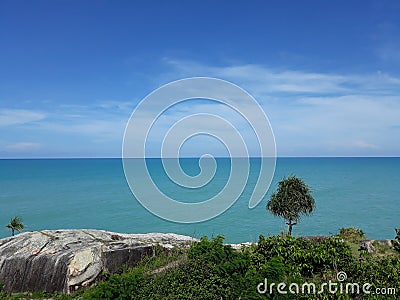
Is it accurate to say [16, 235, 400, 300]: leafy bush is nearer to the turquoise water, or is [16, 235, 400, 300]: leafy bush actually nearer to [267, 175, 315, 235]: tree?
[267, 175, 315, 235]: tree

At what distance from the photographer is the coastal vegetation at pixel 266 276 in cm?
680

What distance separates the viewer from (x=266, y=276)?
277 inches

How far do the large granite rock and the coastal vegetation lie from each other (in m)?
2.73

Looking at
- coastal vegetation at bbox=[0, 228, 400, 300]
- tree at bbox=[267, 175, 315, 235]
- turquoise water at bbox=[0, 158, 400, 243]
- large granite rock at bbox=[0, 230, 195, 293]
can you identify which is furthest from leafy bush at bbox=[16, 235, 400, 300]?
turquoise water at bbox=[0, 158, 400, 243]

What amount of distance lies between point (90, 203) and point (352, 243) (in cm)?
4226

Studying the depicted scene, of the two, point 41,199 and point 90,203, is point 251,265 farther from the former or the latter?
point 41,199

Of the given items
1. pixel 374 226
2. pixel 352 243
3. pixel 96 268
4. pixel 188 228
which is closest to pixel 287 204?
pixel 352 243

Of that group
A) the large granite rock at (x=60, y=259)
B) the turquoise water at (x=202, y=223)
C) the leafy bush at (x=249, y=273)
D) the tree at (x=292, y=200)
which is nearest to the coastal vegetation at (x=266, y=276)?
the leafy bush at (x=249, y=273)

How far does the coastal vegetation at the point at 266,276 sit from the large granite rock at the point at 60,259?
2731 millimetres

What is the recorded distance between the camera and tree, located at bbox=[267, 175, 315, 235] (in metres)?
14.7

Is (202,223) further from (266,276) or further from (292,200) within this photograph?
(266,276)

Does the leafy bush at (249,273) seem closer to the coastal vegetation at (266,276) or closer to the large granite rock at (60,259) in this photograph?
the coastal vegetation at (266,276)

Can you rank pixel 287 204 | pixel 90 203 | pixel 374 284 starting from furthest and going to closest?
pixel 90 203 < pixel 287 204 < pixel 374 284

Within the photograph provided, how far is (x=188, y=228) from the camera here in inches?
1328
